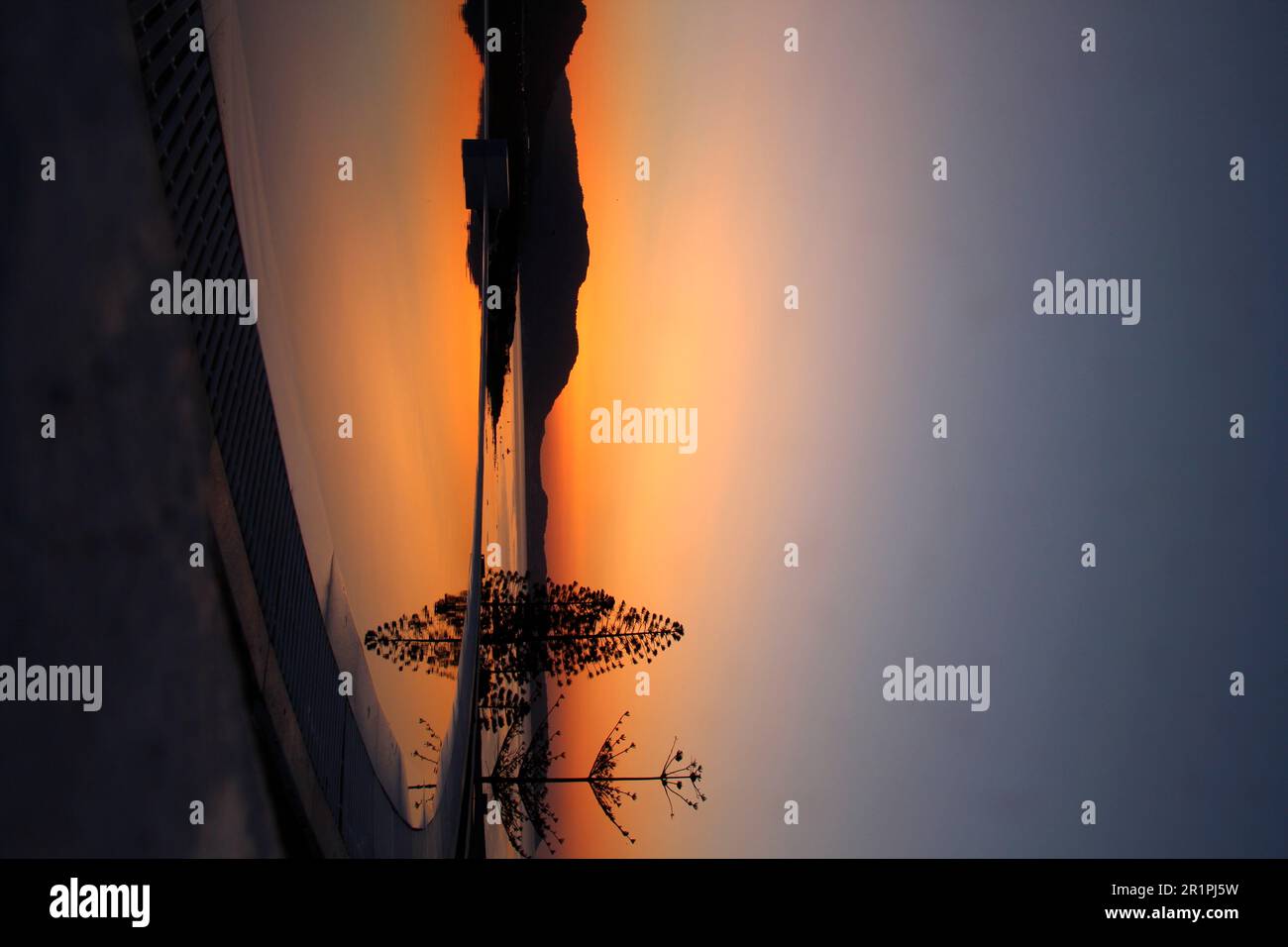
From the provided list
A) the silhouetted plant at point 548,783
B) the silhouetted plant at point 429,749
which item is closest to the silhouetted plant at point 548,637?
the silhouetted plant at point 548,783

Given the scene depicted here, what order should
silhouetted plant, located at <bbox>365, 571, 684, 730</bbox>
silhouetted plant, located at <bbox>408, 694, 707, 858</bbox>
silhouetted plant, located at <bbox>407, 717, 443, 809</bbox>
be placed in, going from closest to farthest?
1. silhouetted plant, located at <bbox>407, 717, 443, 809</bbox>
2. silhouetted plant, located at <bbox>408, 694, 707, 858</bbox>
3. silhouetted plant, located at <bbox>365, 571, 684, 730</bbox>

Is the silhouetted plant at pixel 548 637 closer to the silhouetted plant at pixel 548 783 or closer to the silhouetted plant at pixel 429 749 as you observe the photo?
the silhouetted plant at pixel 548 783

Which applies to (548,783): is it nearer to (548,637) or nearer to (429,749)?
(548,637)

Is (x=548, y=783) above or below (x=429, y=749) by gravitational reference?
below

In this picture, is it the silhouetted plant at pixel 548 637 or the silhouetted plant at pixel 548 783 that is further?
the silhouetted plant at pixel 548 637

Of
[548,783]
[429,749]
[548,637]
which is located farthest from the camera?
[548,637]

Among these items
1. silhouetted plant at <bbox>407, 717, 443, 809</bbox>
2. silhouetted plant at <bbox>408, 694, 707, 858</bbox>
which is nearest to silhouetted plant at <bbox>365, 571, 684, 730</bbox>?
silhouetted plant at <bbox>408, 694, 707, 858</bbox>

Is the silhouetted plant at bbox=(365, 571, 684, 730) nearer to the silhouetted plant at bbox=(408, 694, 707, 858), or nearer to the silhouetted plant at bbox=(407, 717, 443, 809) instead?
the silhouetted plant at bbox=(408, 694, 707, 858)

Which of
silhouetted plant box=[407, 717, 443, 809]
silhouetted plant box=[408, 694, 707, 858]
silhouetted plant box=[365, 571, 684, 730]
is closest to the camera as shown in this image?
silhouetted plant box=[407, 717, 443, 809]

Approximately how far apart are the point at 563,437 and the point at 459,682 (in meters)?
3.54

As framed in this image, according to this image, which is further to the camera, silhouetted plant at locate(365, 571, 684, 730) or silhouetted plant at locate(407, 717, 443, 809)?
silhouetted plant at locate(365, 571, 684, 730)

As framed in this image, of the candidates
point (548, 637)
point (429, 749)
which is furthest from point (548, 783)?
point (429, 749)

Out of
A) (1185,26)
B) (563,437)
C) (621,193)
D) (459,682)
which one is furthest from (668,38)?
(459,682)
